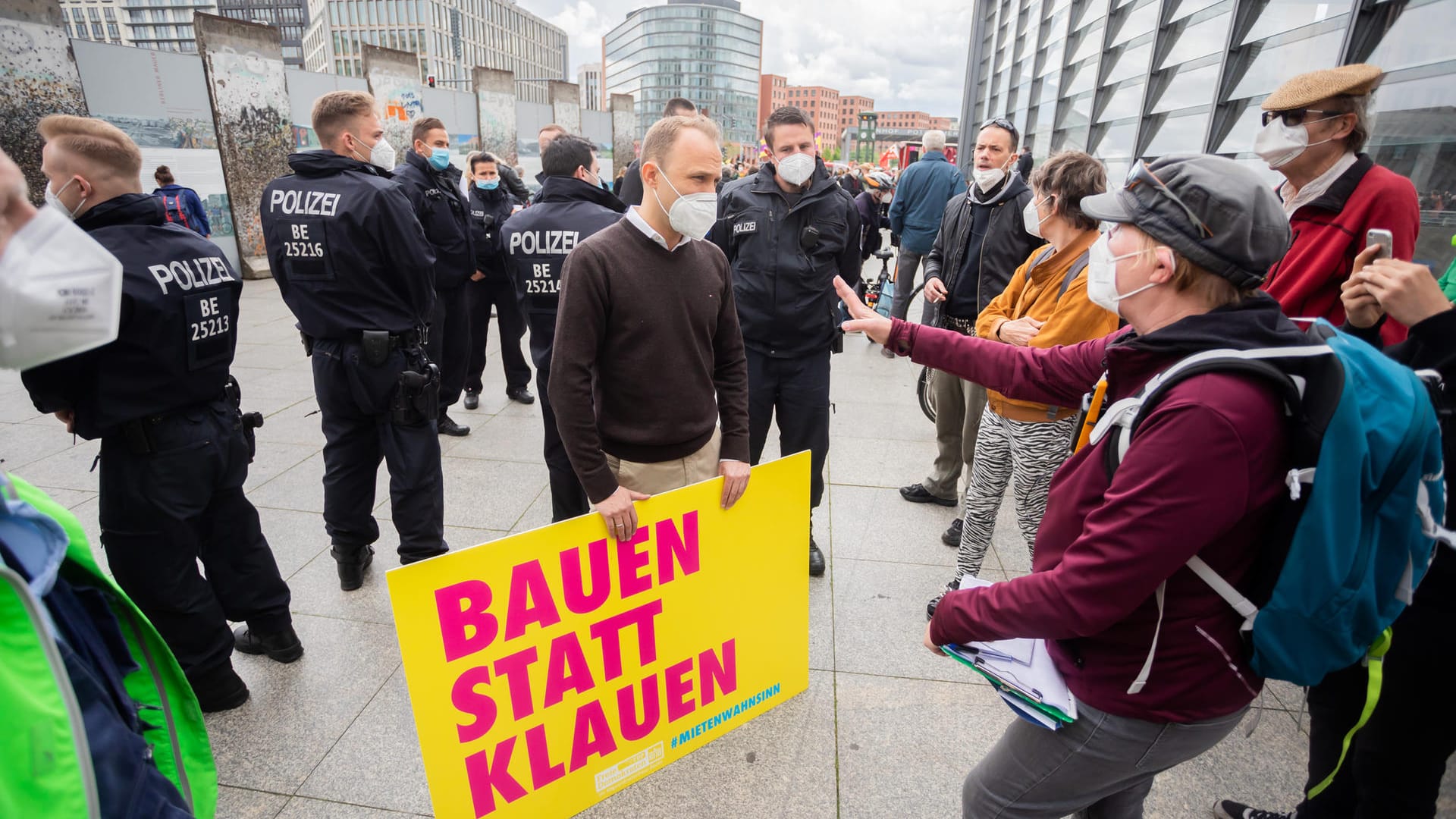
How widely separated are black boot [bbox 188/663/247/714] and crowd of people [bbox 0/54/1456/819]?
0.04ft

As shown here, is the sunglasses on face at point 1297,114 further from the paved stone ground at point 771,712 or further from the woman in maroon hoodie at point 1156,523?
the paved stone ground at point 771,712

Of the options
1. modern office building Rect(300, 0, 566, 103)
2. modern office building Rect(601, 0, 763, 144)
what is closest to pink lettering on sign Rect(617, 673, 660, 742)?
modern office building Rect(300, 0, 566, 103)

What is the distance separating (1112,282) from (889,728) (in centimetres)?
184

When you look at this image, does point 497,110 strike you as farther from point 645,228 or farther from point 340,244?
point 645,228

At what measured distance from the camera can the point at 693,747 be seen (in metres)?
2.41

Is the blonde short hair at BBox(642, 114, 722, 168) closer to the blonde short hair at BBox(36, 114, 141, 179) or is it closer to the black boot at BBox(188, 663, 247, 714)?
the blonde short hair at BBox(36, 114, 141, 179)

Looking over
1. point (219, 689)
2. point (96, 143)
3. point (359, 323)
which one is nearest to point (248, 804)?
point (219, 689)

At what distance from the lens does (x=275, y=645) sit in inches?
112

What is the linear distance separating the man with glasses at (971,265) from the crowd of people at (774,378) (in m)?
0.02

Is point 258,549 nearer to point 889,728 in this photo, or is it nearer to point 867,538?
point 889,728

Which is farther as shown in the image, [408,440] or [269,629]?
[408,440]

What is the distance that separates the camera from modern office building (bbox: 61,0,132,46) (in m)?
88.3

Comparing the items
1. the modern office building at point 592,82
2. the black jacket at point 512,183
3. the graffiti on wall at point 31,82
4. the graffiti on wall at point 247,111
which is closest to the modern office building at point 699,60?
the modern office building at point 592,82

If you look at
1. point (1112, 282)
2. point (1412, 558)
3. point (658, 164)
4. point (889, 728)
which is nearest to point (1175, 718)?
point (1412, 558)
